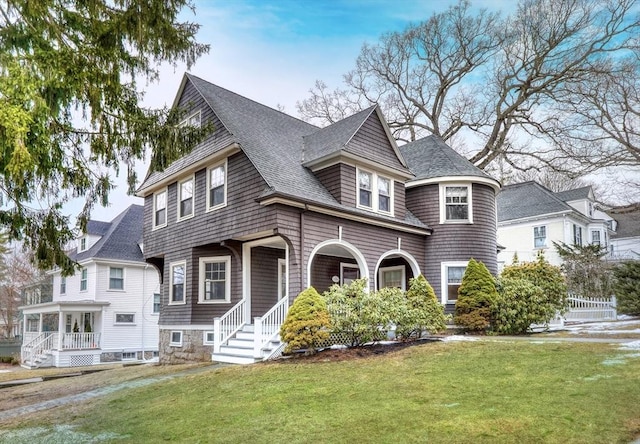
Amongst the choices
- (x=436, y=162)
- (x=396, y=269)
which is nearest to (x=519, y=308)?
(x=396, y=269)

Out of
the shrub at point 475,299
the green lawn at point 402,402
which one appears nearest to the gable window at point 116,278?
the green lawn at point 402,402

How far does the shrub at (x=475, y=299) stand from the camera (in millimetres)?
14545

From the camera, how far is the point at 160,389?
9570 millimetres

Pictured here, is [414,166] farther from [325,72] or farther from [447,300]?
[325,72]

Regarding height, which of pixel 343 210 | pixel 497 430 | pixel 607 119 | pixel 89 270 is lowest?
pixel 497 430

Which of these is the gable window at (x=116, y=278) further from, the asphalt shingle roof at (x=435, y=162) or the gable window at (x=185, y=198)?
the asphalt shingle roof at (x=435, y=162)

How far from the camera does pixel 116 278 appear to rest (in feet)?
87.0

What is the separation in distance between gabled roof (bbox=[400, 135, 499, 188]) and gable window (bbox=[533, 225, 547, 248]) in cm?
1422

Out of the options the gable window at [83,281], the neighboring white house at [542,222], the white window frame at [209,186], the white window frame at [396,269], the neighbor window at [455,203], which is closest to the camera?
the white window frame at [209,186]

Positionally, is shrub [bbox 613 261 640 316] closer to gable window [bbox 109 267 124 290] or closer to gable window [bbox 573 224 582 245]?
gable window [bbox 573 224 582 245]

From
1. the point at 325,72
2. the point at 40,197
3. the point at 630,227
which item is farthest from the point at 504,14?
the point at 40,197

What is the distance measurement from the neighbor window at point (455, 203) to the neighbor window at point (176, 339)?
968cm

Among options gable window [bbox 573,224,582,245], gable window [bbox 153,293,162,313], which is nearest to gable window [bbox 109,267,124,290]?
gable window [bbox 153,293,162,313]

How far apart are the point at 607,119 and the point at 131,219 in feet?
88.4
